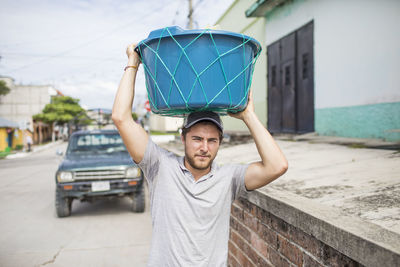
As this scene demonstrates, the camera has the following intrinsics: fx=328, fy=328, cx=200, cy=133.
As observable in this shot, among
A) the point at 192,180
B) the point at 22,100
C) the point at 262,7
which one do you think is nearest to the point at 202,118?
the point at 192,180

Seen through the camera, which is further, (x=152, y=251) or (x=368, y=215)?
(x=368, y=215)

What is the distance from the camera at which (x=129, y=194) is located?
665 cm

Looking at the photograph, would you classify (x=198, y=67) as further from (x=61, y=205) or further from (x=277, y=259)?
(x=61, y=205)

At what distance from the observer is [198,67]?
182 cm

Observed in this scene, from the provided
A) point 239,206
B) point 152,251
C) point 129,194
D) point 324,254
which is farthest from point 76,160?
point 324,254

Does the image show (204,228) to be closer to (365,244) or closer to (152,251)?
(152,251)

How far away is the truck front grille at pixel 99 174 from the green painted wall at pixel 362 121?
487 centimetres

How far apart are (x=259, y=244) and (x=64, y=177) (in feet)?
15.6

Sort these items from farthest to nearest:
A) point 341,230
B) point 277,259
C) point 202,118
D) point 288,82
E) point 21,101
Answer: point 21,101
point 288,82
point 277,259
point 202,118
point 341,230

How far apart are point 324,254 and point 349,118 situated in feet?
20.3

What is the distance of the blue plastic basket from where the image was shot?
1.81 metres

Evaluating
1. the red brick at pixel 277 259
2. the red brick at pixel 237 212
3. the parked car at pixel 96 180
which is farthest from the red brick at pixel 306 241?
the parked car at pixel 96 180

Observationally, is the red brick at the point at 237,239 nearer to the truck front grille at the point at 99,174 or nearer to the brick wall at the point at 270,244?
the brick wall at the point at 270,244

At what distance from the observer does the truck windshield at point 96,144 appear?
7.62 m
